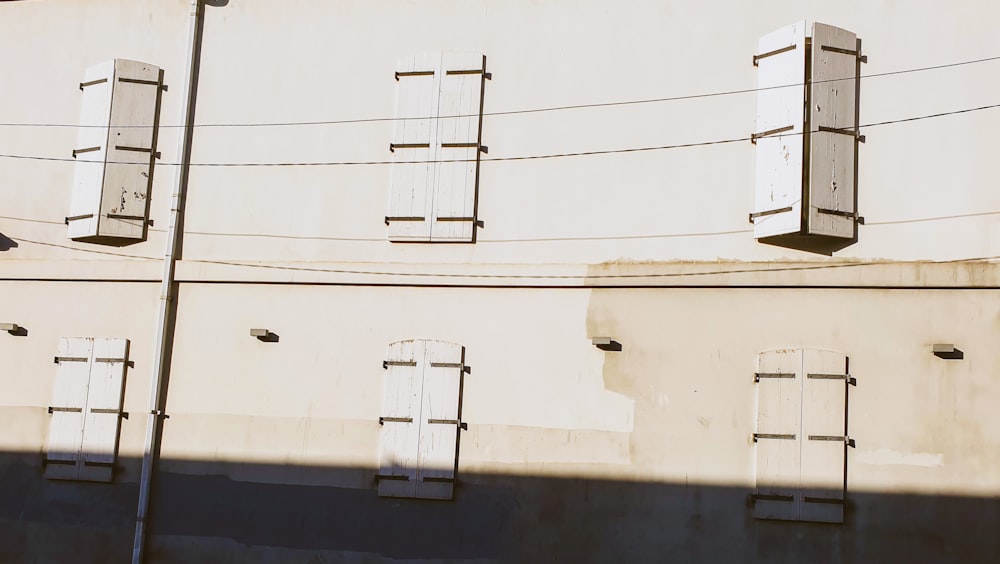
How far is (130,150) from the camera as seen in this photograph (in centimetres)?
1112

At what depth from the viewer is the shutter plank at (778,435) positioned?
898 centimetres

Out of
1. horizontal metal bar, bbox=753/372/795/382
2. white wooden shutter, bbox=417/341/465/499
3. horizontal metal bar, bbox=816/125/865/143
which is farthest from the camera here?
white wooden shutter, bbox=417/341/465/499

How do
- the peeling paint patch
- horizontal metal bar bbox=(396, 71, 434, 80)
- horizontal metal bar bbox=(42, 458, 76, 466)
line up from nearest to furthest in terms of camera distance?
the peeling paint patch → horizontal metal bar bbox=(396, 71, 434, 80) → horizontal metal bar bbox=(42, 458, 76, 466)

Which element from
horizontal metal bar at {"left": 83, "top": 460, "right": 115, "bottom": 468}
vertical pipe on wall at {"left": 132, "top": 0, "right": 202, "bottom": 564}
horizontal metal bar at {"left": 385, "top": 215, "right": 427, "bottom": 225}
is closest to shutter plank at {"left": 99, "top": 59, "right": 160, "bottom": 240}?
vertical pipe on wall at {"left": 132, "top": 0, "right": 202, "bottom": 564}

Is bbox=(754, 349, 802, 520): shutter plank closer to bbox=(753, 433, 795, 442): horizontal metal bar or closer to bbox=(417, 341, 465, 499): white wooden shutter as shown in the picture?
bbox=(753, 433, 795, 442): horizontal metal bar

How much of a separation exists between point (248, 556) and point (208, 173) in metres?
3.39

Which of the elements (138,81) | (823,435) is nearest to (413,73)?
(138,81)

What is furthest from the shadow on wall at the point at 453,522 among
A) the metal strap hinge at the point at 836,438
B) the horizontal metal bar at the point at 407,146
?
the horizontal metal bar at the point at 407,146

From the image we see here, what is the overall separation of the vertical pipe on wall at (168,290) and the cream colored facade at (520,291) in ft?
0.28

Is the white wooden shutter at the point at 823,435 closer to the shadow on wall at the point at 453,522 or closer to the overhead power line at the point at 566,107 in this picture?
the shadow on wall at the point at 453,522

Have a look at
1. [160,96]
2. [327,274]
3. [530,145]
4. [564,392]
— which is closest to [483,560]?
[564,392]

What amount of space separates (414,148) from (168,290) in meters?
2.50

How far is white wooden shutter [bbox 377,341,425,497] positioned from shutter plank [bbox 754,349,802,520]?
8.92ft

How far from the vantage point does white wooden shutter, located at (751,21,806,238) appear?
30.2 ft
